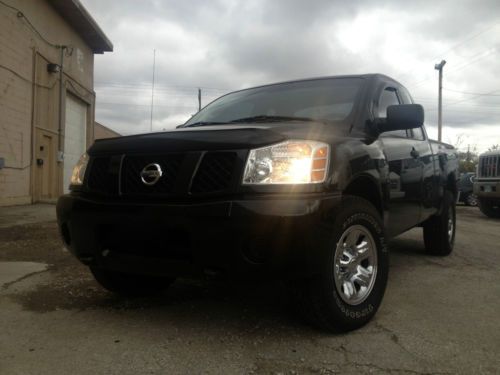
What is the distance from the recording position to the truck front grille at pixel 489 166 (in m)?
11.0

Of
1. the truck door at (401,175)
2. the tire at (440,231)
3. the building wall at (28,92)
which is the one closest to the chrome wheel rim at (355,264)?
the truck door at (401,175)

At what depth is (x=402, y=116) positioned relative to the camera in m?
3.15

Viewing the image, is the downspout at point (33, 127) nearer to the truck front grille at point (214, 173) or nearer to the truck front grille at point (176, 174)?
the truck front grille at point (176, 174)

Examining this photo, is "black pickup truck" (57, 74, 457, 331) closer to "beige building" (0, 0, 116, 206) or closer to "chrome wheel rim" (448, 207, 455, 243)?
"chrome wheel rim" (448, 207, 455, 243)

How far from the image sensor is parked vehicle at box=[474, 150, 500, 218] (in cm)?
1078

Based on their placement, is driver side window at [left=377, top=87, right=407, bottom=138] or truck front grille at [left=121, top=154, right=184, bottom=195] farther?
driver side window at [left=377, top=87, right=407, bottom=138]

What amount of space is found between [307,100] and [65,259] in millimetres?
3105

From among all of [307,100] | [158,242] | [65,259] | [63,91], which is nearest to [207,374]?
[158,242]

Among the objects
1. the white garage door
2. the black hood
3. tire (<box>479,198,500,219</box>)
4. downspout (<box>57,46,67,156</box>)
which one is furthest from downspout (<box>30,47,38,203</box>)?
tire (<box>479,198,500,219</box>)

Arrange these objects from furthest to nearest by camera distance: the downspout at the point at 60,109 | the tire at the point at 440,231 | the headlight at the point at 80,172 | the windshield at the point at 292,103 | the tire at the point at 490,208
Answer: the downspout at the point at 60,109
the tire at the point at 490,208
the tire at the point at 440,231
the windshield at the point at 292,103
the headlight at the point at 80,172

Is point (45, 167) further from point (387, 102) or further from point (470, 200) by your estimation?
point (470, 200)

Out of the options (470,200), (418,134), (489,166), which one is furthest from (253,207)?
(470,200)

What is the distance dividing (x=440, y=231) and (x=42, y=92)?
454 inches

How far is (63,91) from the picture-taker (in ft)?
46.1
